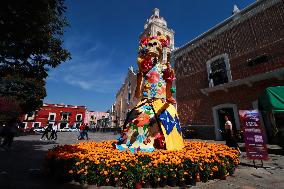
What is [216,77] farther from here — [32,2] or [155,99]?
[32,2]

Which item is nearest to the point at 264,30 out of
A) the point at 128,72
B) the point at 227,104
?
the point at 227,104

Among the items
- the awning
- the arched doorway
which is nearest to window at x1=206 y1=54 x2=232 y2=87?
the arched doorway

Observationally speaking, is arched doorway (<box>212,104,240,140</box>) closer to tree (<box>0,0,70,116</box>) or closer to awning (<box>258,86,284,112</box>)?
awning (<box>258,86,284,112</box>)

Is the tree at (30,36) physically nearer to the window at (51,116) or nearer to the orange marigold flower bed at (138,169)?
the orange marigold flower bed at (138,169)

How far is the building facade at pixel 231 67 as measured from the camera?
37.2 ft

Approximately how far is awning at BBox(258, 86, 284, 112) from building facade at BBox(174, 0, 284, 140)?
10.3ft

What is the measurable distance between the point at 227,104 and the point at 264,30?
5.32 meters

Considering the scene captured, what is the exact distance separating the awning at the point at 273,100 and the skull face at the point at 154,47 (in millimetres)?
5250

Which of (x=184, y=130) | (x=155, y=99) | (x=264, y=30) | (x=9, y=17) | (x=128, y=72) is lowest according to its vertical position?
(x=184, y=130)

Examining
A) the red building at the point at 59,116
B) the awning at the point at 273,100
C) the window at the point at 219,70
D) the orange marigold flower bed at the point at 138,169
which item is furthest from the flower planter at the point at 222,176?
the red building at the point at 59,116

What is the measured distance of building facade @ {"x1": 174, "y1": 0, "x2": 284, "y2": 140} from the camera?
37.2 feet

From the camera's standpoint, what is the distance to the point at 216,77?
14461 mm

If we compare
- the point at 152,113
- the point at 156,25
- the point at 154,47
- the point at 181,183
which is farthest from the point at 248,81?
the point at 156,25

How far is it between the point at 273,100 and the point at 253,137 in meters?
2.84
